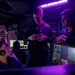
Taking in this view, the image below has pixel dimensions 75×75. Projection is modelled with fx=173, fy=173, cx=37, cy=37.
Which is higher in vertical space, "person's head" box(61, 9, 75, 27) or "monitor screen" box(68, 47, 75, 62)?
"person's head" box(61, 9, 75, 27)

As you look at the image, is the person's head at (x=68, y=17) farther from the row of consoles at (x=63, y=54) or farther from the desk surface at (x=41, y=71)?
the desk surface at (x=41, y=71)

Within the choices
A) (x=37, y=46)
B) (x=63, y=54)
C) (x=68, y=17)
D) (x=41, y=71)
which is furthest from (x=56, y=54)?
(x=41, y=71)

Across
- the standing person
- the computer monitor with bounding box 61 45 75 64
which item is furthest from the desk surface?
the standing person

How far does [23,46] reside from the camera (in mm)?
6793

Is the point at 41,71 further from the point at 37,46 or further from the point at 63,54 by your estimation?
the point at 37,46

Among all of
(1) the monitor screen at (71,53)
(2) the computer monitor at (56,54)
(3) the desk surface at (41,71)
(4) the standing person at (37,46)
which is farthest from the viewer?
(4) the standing person at (37,46)

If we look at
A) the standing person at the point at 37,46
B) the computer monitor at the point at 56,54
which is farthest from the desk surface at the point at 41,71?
the standing person at the point at 37,46

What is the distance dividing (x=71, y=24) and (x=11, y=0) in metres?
2.83

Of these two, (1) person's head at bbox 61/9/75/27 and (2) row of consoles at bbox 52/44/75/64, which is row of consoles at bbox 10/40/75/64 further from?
(1) person's head at bbox 61/9/75/27

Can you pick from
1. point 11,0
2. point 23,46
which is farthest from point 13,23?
point 11,0

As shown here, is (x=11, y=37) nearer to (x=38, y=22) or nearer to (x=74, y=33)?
(x=38, y=22)

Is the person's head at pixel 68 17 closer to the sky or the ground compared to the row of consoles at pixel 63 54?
closer to the sky

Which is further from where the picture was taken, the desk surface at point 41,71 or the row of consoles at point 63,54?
the row of consoles at point 63,54

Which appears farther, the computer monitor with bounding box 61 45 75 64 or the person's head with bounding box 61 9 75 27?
the person's head with bounding box 61 9 75 27
